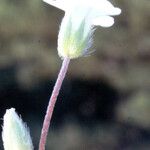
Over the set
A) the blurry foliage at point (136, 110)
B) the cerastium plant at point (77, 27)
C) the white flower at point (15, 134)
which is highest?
the blurry foliage at point (136, 110)

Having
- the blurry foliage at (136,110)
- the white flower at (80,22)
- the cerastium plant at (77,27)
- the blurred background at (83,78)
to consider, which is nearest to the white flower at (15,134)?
the cerastium plant at (77,27)

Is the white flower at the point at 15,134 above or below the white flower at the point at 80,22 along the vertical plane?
below

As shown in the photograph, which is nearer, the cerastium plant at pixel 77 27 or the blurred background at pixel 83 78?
the cerastium plant at pixel 77 27

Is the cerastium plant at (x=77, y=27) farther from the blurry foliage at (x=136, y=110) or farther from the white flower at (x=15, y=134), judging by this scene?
the blurry foliage at (x=136, y=110)

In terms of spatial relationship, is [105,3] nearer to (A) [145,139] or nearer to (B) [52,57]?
(B) [52,57]

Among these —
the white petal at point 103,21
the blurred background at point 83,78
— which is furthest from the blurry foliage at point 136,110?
the white petal at point 103,21
